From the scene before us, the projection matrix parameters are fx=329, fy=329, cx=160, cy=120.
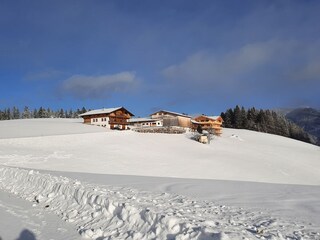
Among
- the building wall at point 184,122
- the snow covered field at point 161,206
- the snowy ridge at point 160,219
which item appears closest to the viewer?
the snowy ridge at point 160,219

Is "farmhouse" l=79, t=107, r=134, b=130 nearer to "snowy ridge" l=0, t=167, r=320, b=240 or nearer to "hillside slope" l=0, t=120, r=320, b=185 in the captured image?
"hillside slope" l=0, t=120, r=320, b=185

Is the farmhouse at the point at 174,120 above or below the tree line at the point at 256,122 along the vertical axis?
below

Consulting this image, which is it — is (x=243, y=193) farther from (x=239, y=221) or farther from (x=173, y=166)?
(x=173, y=166)

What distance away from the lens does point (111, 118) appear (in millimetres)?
86688

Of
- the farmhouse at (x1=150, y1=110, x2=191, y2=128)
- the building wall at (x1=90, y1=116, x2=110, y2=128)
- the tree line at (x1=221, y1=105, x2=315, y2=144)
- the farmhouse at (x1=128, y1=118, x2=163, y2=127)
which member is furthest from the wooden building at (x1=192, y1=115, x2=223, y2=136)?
the tree line at (x1=221, y1=105, x2=315, y2=144)

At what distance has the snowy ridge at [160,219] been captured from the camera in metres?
7.93

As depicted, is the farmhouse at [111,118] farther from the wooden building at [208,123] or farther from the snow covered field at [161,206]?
the snow covered field at [161,206]

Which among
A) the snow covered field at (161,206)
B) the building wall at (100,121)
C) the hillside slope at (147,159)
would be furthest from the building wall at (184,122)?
the snow covered field at (161,206)

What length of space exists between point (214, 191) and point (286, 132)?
125m

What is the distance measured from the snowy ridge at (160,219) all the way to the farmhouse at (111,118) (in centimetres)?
7243

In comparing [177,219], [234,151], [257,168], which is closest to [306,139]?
[234,151]

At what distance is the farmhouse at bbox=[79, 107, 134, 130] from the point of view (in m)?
86.4

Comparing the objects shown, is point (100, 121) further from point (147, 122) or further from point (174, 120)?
point (174, 120)

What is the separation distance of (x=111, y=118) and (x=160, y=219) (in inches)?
3110
